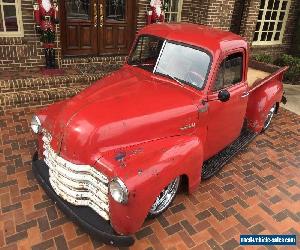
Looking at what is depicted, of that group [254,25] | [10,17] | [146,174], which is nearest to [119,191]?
[146,174]

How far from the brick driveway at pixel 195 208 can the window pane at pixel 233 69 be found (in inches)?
Result: 63.3

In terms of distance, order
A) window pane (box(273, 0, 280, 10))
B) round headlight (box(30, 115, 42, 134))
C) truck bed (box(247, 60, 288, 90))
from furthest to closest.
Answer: window pane (box(273, 0, 280, 10)) < truck bed (box(247, 60, 288, 90)) < round headlight (box(30, 115, 42, 134))

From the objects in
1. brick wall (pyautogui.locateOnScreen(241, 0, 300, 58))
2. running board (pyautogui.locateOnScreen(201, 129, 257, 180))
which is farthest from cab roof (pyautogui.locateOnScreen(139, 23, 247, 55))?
brick wall (pyautogui.locateOnScreen(241, 0, 300, 58))

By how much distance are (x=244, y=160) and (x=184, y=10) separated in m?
5.99

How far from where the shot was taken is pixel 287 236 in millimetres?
3951

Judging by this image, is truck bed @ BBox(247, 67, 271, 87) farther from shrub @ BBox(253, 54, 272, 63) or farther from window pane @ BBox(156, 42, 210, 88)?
shrub @ BBox(253, 54, 272, 63)

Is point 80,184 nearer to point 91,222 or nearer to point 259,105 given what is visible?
point 91,222

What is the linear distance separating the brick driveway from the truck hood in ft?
3.63

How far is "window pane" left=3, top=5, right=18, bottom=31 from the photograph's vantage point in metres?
7.05

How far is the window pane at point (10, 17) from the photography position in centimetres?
705

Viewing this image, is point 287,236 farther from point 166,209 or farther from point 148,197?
point 148,197

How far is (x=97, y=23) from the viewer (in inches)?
327

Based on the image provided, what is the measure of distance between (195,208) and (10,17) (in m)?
6.24

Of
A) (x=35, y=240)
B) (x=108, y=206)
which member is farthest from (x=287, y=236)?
(x=35, y=240)
